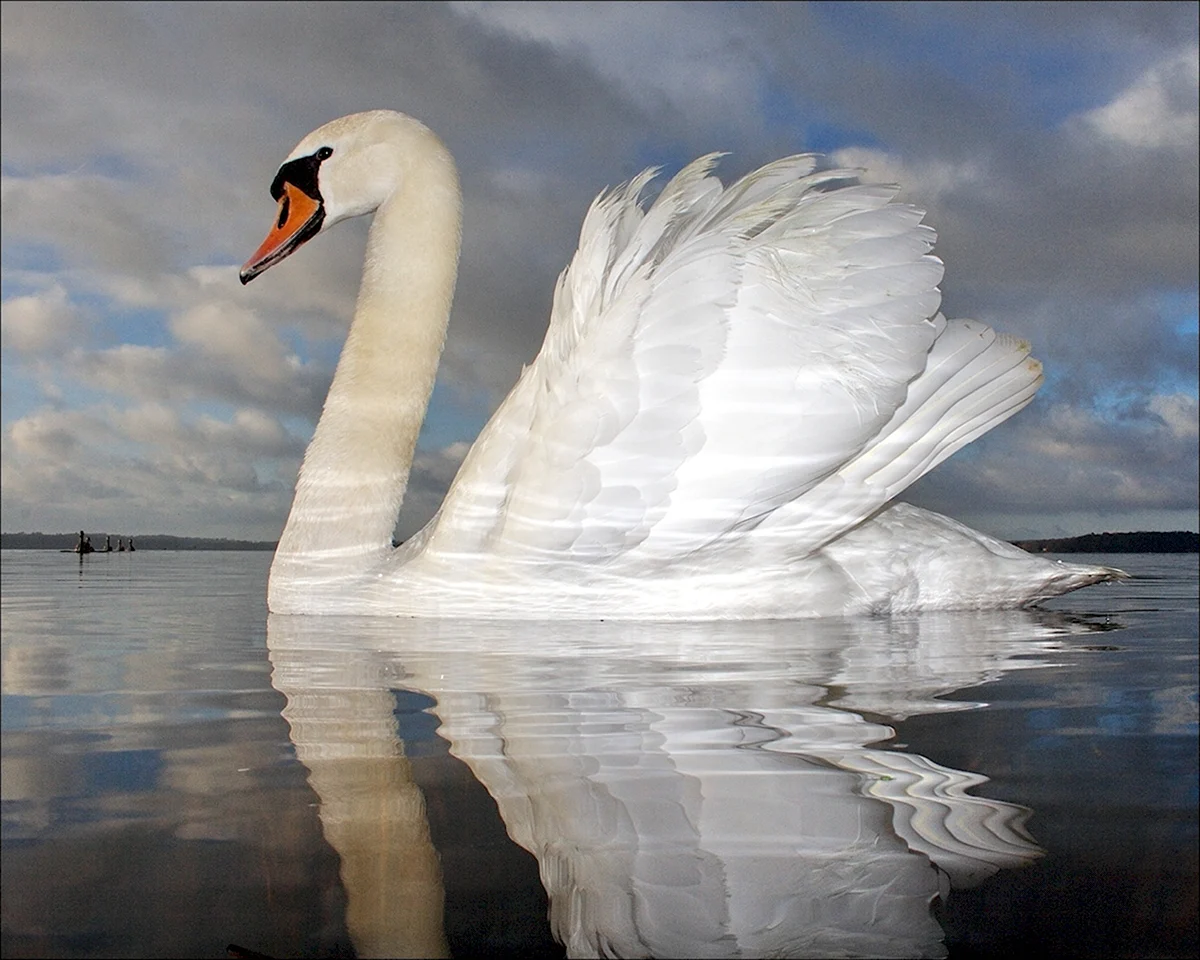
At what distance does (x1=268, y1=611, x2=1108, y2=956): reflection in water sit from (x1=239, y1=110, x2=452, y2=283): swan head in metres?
3.95

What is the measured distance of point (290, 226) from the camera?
6887 millimetres

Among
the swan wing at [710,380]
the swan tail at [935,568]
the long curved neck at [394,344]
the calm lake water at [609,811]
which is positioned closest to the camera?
the calm lake water at [609,811]

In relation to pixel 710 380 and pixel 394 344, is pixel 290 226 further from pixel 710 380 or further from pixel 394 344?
pixel 710 380

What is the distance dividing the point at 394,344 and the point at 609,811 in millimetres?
5440

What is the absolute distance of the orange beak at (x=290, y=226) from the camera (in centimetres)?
679

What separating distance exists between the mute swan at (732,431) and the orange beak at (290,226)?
6.94 ft

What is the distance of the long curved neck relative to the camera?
6.61 metres

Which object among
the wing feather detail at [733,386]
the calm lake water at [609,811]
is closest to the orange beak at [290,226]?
the wing feather detail at [733,386]

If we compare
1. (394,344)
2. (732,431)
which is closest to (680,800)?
(732,431)

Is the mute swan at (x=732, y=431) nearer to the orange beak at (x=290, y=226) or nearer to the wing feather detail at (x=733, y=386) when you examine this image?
the wing feather detail at (x=733, y=386)

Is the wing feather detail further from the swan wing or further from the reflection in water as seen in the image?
the reflection in water

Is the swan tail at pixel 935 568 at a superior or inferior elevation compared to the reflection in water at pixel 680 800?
superior

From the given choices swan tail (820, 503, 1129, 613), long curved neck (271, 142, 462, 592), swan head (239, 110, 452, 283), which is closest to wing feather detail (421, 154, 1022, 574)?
swan tail (820, 503, 1129, 613)

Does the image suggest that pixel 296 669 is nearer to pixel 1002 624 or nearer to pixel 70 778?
pixel 70 778
